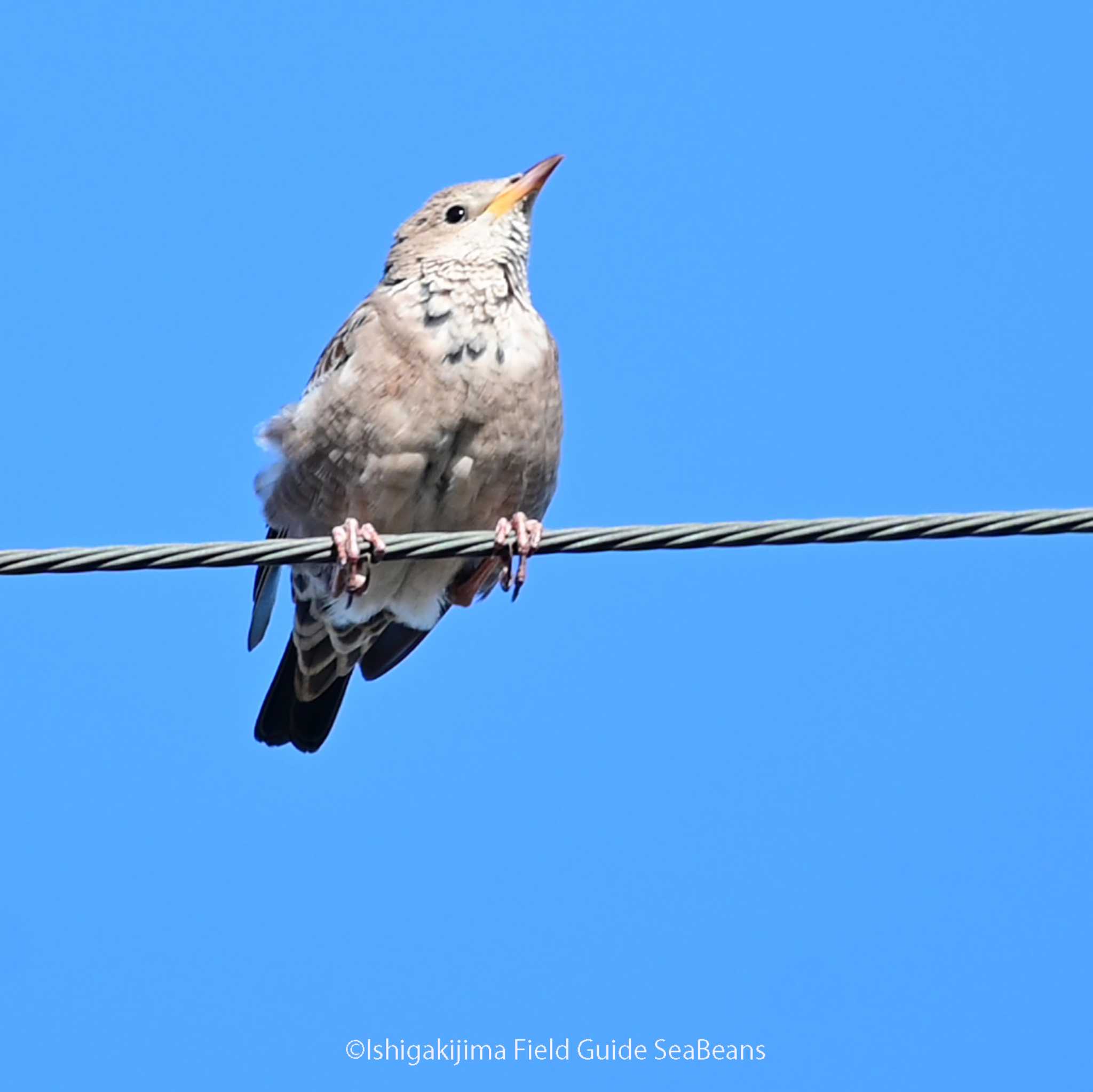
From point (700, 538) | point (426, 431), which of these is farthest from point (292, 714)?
point (700, 538)

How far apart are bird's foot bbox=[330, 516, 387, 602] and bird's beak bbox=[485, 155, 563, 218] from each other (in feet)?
5.00

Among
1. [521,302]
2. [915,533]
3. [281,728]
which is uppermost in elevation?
[521,302]

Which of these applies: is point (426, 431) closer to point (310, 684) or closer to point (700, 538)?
point (310, 684)

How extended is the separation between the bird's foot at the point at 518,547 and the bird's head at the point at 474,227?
4.01 ft

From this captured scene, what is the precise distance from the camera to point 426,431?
7.07 metres

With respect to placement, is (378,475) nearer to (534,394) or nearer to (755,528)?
(534,394)

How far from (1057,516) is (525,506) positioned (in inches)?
110

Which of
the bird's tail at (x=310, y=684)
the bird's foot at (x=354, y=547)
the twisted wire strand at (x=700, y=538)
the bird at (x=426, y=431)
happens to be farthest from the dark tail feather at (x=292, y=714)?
the twisted wire strand at (x=700, y=538)

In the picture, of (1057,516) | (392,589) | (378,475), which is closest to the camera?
(1057,516)

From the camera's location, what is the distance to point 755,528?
502 cm

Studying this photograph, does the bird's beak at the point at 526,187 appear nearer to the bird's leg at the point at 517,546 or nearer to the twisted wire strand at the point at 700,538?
the bird's leg at the point at 517,546

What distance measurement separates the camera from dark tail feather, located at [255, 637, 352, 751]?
8.08m

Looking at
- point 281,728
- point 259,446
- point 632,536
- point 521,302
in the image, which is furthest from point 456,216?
point 632,536

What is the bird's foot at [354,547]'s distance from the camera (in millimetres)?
6535
